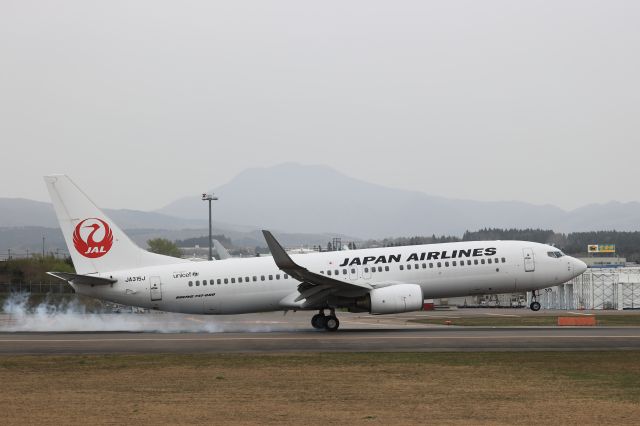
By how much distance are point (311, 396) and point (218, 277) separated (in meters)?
22.3

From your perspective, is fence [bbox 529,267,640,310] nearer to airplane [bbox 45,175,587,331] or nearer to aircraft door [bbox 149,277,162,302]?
airplane [bbox 45,175,587,331]

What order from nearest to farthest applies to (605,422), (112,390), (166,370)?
(605,422) < (112,390) < (166,370)

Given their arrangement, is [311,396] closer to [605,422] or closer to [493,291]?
[605,422]

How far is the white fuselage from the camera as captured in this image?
4400cm

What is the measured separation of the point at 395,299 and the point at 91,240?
15300 millimetres

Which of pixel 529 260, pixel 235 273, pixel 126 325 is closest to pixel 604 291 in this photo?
pixel 529 260

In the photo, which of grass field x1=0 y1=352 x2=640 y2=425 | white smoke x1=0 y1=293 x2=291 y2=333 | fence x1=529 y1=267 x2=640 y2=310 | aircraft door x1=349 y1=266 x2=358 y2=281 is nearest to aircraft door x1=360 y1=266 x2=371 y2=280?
aircraft door x1=349 y1=266 x2=358 y2=281

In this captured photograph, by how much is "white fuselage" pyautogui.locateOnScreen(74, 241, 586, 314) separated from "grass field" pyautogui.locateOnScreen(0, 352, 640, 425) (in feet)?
38.4

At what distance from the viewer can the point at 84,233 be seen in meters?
44.0

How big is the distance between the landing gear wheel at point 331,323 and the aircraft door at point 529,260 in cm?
1024

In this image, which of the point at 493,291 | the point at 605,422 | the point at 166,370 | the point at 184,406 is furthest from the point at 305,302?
the point at 605,422

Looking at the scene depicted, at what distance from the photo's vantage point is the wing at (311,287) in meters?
40.8

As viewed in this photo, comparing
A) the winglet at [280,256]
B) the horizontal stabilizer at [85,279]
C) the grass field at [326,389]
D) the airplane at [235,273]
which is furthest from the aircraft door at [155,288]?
the grass field at [326,389]

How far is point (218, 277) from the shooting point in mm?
44281
